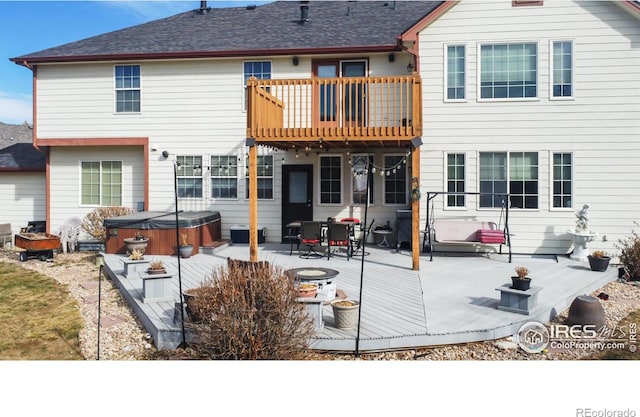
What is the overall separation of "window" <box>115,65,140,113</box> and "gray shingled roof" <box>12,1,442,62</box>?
1.58ft

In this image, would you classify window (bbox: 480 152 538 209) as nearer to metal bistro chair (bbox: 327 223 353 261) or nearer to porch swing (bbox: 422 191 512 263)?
porch swing (bbox: 422 191 512 263)

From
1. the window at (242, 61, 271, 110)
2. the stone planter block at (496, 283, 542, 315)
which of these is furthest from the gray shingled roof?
the stone planter block at (496, 283, 542, 315)

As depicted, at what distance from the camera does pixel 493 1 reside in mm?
10320

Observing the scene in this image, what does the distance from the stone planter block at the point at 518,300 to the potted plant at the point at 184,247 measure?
666 cm

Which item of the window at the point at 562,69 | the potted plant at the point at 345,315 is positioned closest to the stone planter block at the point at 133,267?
the potted plant at the point at 345,315

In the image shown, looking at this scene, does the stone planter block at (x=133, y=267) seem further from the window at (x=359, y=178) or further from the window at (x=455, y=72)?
the window at (x=455, y=72)

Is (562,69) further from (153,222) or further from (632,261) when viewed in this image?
(153,222)

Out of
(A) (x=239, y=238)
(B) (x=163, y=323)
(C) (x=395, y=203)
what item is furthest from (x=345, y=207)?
(B) (x=163, y=323)

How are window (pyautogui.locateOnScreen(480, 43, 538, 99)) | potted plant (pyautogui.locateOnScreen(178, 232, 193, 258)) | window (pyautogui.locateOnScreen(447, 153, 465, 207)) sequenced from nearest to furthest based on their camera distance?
potted plant (pyautogui.locateOnScreen(178, 232, 193, 258)), window (pyautogui.locateOnScreen(480, 43, 538, 99)), window (pyautogui.locateOnScreen(447, 153, 465, 207))

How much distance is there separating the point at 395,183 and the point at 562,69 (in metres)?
4.64

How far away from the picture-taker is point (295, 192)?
39.6 feet

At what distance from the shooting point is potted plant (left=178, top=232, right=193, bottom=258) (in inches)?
390

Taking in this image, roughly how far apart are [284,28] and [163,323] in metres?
10.0

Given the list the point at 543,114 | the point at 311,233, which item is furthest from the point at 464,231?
the point at 311,233
